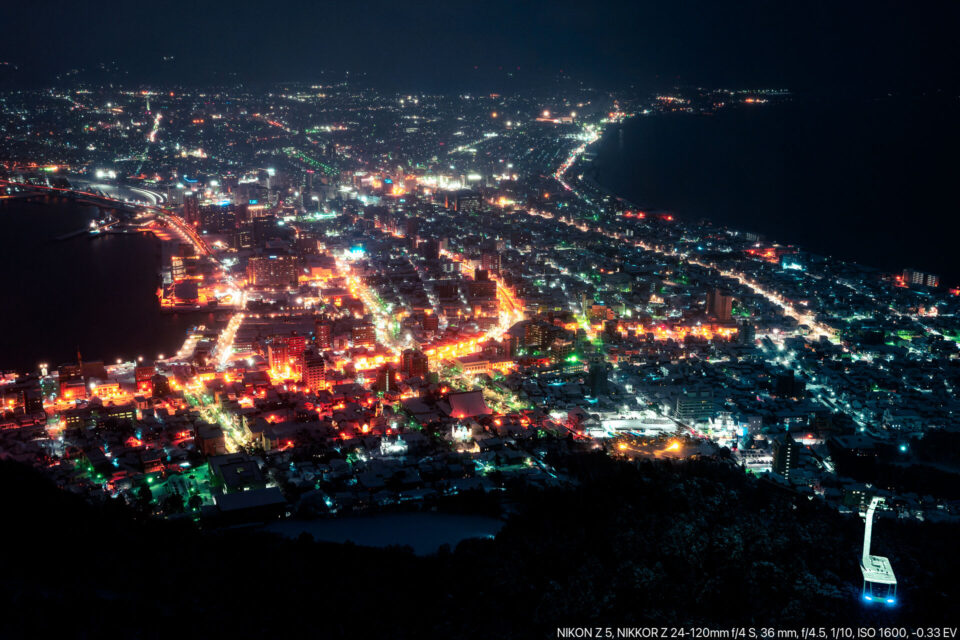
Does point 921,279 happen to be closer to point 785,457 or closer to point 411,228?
point 785,457

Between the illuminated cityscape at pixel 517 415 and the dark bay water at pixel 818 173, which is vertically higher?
the dark bay water at pixel 818 173

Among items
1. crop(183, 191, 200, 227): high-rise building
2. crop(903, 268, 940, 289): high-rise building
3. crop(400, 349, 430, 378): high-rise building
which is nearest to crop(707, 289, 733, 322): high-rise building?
crop(903, 268, 940, 289): high-rise building

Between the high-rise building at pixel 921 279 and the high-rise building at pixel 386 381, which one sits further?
the high-rise building at pixel 921 279

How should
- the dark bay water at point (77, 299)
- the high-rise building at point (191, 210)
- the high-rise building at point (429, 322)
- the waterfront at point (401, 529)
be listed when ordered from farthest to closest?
the high-rise building at point (191, 210)
the high-rise building at point (429, 322)
the dark bay water at point (77, 299)
the waterfront at point (401, 529)

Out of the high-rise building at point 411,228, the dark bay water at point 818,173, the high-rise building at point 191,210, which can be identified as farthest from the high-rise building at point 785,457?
the high-rise building at point 191,210

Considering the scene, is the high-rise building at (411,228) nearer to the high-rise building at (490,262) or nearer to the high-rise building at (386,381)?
the high-rise building at (490,262)

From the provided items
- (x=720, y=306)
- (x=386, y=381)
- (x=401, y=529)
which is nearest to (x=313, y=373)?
(x=386, y=381)

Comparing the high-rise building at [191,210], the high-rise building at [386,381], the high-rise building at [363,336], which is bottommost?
the high-rise building at [386,381]
